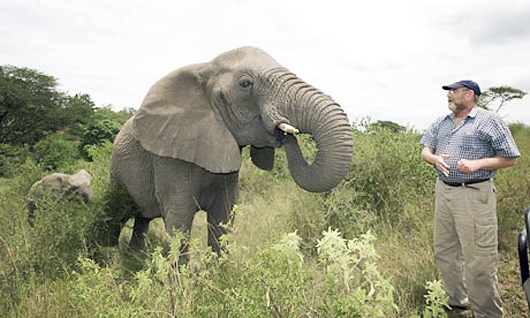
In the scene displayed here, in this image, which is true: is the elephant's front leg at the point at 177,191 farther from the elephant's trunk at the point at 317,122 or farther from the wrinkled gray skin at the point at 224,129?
the elephant's trunk at the point at 317,122

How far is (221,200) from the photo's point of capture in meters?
4.42

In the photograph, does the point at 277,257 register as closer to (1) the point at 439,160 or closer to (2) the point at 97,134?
(1) the point at 439,160

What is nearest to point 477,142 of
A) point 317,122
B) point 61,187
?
point 317,122

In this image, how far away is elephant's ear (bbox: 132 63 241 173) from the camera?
3756mm

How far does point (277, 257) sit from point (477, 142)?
2.46 m

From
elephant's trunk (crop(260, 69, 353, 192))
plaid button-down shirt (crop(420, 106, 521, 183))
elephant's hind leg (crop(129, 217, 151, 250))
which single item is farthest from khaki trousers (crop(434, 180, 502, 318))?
elephant's hind leg (crop(129, 217, 151, 250))

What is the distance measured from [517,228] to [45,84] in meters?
32.1

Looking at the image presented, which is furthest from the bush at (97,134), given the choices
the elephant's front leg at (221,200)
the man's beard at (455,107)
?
the man's beard at (455,107)

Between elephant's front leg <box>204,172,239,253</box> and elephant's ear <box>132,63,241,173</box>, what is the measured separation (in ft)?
1.87

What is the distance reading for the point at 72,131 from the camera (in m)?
31.5

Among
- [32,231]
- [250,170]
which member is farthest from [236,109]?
[250,170]

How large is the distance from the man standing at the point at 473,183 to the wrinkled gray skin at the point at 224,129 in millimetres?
975

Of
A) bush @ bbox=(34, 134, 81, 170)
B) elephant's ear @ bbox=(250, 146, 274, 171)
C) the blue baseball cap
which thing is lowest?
bush @ bbox=(34, 134, 81, 170)

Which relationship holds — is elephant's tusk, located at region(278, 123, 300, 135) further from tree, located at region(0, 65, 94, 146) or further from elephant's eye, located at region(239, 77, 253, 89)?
tree, located at region(0, 65, 94, 146)
